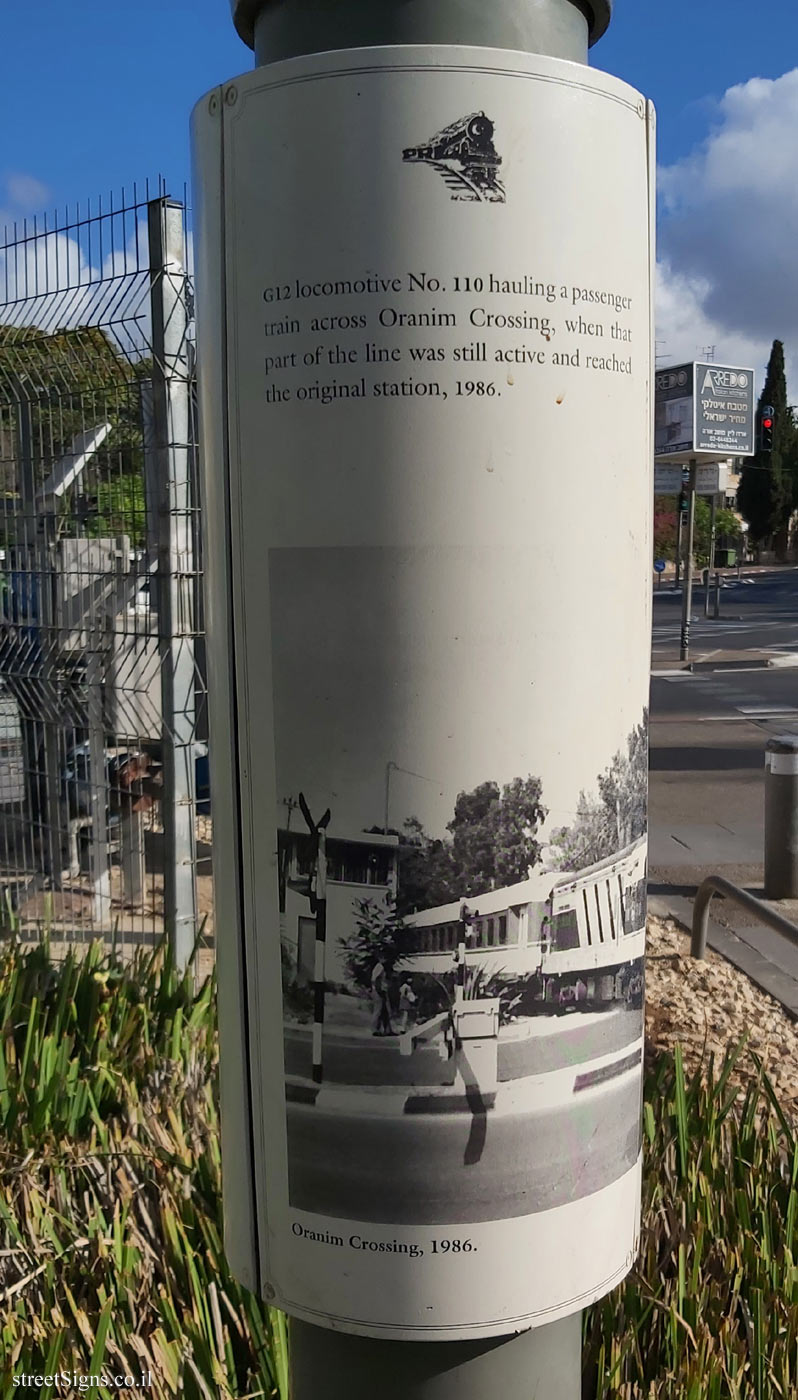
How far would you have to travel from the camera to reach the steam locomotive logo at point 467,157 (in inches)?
62.5

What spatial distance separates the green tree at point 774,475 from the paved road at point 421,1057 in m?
Answer: 78.2

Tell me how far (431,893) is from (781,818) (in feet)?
19.6

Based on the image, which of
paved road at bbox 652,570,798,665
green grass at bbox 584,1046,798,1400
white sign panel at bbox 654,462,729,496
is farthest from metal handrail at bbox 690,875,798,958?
white sign panel at bbox 654,462,729,496

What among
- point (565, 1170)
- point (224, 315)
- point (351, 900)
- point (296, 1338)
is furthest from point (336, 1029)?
point (224, 315)

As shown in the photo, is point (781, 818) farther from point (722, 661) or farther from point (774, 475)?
point (774, 475)

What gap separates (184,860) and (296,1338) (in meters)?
2.82

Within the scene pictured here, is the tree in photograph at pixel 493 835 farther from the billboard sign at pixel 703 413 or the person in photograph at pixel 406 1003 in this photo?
the billboard sign at pixel 703 413

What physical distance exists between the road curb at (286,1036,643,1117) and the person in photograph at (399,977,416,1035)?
97 millimetres

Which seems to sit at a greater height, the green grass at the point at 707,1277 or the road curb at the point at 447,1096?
the road curb at the point at 447,1096

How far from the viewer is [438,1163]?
5.74 ft

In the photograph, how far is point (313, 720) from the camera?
1.72 meters

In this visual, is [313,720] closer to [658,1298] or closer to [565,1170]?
[565,1170]

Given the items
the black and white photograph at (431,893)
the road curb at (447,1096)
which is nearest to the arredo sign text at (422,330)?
the black and white photograph at (431,893)

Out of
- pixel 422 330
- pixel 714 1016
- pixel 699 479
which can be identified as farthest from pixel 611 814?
pixel 699 479
